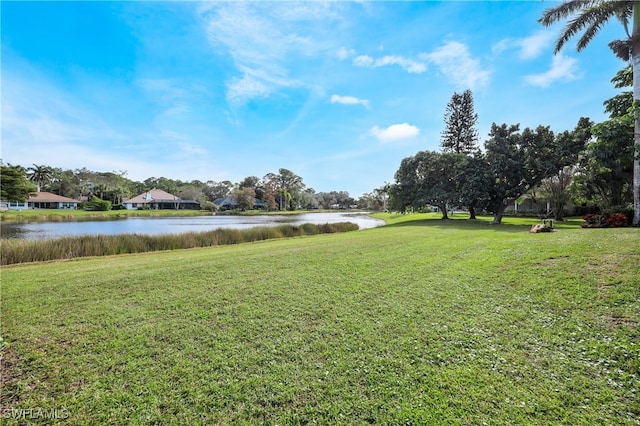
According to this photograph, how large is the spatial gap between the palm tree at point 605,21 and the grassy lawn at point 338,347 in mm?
8133

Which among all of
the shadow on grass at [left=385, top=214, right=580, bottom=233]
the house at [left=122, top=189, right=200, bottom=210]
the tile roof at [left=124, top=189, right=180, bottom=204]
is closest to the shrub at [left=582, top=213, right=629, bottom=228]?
the shadow on grass at [left=385, top=214, right=580, bottom=233]

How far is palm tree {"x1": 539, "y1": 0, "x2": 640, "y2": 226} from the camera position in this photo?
35.1 ft

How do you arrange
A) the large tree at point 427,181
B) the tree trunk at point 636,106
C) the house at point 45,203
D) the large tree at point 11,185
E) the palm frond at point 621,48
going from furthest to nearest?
the house at point 45,203 < the large tree at point 11,185 < the large tree at point 427,181 < the palm frond at point 621,48 < the tree trunk at point 636,106

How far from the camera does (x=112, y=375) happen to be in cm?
268

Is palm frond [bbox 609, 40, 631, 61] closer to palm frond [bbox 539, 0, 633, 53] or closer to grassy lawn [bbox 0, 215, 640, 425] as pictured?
palm frond [bbox 539, 0, 633, 53]

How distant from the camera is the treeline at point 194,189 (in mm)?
59812

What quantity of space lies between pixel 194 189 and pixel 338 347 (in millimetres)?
76344

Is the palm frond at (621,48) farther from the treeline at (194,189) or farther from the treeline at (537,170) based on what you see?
the treeline at (194,189)

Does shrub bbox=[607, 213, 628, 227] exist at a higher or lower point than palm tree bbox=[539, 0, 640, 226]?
lower

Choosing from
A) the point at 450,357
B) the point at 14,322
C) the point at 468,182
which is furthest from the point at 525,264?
the point at 468,182

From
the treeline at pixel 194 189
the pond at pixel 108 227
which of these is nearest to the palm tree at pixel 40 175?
the treeline at pixel 194 189

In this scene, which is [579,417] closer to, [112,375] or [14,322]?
[112,375]

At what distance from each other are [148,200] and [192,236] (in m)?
58.3

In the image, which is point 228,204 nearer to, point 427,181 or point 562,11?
point 427,181
